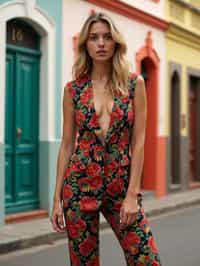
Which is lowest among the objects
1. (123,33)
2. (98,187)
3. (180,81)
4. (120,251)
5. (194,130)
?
(120,251)

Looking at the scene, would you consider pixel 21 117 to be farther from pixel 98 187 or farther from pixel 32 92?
pixel 98 187

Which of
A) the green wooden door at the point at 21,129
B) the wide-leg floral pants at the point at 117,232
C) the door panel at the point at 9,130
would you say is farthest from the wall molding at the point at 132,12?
the wide-leg floral pants at the point at 117,232

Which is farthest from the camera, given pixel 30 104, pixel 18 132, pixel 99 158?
pixel 30 104

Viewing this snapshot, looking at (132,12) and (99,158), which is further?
(132,12)

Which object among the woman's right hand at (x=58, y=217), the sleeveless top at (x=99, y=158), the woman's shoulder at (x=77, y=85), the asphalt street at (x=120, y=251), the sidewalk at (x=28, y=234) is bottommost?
the asphalt street at (x=120, y=251)

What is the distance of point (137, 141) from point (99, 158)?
0.72 ft

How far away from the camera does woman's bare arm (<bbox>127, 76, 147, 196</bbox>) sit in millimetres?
3447

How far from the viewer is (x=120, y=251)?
8.23m

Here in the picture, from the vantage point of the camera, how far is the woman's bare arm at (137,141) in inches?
136

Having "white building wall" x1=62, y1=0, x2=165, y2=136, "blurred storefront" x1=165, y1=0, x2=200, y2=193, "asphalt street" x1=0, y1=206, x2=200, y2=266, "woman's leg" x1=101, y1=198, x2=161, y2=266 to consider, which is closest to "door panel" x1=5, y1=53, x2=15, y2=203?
"white building wall" x1=62, y1=0, x2=165, y2=136

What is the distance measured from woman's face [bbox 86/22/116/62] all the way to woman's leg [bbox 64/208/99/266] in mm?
817

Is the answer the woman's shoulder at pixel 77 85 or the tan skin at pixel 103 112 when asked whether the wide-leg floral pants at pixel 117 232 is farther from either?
the woman's shoulder at pixel 77 85

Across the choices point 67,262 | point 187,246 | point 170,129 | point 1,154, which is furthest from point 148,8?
point 67,262

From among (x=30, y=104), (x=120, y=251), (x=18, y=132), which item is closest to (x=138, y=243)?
(x=120, y=251)
